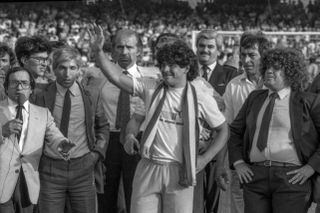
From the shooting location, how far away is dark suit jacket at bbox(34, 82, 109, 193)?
6082mm

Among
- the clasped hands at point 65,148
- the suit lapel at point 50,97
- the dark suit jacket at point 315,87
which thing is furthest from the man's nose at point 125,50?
the dark suit jacket at point 315,87

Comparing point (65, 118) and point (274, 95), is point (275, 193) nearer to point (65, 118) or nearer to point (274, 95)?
point (274, 95)

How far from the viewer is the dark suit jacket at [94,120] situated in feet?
20.0

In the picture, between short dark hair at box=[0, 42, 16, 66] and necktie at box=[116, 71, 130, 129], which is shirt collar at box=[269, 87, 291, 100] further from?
short dark hair at box=[0, 42, 16, 66]

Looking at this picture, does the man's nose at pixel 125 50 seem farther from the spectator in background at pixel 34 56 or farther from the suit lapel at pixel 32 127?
the suit lapel at pixel 32 127

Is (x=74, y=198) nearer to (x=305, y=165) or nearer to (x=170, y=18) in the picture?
(x=305, y=165)

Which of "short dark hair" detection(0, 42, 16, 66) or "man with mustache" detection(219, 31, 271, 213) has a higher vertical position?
"short dark hair" detection(0, 42, 16, 66)

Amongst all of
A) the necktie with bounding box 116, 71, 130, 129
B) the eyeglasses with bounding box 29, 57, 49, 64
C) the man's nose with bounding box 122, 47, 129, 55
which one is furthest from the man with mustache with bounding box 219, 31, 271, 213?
the eyeglasses with bounding box 29, 57, 49, 64

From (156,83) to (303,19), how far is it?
18.8 metres

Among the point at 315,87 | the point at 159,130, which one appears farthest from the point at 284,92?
the point at 315,87

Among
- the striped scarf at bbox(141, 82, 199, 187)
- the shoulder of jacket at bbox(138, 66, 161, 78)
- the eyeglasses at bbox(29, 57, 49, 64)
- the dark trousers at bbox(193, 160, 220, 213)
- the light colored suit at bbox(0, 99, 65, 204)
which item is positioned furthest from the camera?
the eyeglasses at bbox(29, 57, 49, 64)

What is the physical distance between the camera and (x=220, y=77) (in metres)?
7.25

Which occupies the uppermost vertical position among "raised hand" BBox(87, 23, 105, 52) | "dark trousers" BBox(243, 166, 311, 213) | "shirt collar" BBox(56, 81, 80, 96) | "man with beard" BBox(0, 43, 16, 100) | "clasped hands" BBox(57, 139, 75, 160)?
"raised hand" BBox(87, 23, 105, 52)

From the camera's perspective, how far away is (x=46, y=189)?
5875 mm
